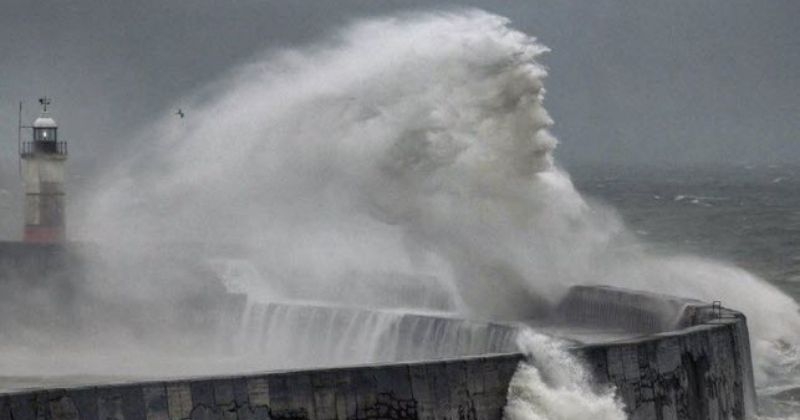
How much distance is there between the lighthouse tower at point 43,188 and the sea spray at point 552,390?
15.3m

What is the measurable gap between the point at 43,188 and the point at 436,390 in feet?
52.4

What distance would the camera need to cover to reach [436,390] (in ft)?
44.6

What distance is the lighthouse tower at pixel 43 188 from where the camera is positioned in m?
28.0

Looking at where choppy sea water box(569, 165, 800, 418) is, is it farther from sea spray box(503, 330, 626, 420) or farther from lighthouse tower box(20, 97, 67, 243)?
lighthouse tower box(20, 97, 67, 243)

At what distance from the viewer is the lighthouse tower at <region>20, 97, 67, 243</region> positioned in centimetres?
2798

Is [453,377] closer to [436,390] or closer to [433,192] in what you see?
[436,390]

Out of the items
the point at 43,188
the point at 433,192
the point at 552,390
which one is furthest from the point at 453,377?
the point at 43,188

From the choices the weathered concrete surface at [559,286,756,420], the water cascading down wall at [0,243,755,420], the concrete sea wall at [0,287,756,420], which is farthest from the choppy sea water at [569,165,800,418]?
the concrete sea wall at [0,287,756,420]

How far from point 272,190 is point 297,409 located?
13.7 metres

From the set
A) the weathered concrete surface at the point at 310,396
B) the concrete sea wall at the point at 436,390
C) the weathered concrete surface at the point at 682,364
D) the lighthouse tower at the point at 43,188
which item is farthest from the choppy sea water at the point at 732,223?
the lighthouse tower at the point at 43,188

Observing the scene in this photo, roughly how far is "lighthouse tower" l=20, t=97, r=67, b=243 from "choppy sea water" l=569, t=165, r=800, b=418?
12401mm

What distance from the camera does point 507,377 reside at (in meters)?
13.9

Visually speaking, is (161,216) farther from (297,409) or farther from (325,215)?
(297,409)

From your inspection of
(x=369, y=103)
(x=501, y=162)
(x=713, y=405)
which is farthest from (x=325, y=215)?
(x=713, y=405)
